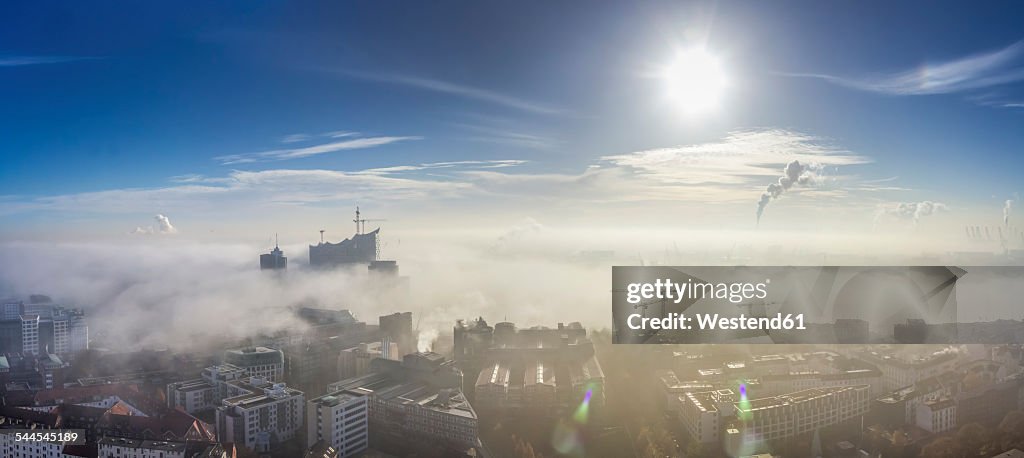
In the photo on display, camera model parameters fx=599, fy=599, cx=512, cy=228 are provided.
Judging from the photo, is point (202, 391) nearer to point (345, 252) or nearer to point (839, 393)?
point (839, 393)

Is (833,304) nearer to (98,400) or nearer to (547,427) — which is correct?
(547,427)

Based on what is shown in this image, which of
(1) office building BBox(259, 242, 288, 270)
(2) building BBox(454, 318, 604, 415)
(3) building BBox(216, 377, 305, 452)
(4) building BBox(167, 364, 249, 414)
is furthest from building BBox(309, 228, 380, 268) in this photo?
(3) building BBox(216, 377, 305, 452)

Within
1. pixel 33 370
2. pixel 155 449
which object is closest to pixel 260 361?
pixel 33 370

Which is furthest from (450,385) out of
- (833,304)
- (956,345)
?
(956,345)

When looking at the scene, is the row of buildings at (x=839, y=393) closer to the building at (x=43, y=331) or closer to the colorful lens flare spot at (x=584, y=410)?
the colorful lens flare spot at (x=584, y=410)

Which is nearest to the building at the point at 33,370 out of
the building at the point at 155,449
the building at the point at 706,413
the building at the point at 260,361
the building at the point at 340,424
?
the building at the point at 260,361

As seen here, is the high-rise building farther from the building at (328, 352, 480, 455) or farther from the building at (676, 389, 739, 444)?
the building at (676, 389, 739, 444)
